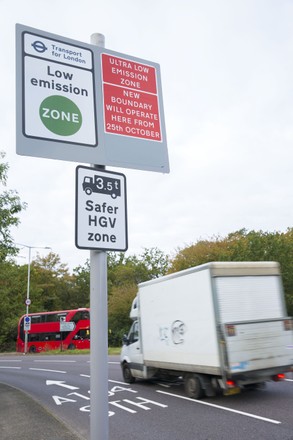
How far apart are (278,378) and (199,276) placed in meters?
2.79

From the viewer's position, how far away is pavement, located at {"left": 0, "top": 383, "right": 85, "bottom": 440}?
6492mm

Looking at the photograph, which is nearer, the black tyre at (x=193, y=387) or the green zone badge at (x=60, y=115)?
the green zone badge at (x=60, y=115)

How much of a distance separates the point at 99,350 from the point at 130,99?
1889 mm

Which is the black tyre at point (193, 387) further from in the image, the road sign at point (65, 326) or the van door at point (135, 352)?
the road sign at point (65, 326)

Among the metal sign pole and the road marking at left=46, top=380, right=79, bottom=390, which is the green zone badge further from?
the road marking at left=46, top=380, right=79, bottom=390

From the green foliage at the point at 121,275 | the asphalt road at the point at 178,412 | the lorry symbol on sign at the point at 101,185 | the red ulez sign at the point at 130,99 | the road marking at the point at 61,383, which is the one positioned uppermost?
the green foliage at the point at 121,275

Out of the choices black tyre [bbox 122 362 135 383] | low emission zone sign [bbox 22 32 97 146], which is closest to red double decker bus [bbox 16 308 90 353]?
black tyre [bbox 122 362 135 383]

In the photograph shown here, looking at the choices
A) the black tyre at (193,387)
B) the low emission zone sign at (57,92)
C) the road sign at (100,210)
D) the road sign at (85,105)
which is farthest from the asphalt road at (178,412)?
the low emission zone sign at (57,92)

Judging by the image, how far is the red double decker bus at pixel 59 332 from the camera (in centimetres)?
3416

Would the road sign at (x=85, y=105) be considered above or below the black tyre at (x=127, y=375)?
above

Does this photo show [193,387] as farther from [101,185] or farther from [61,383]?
[101,185]

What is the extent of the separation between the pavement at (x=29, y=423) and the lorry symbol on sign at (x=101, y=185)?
186 inches

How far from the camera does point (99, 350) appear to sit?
9.02 ft

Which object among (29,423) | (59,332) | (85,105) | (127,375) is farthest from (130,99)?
(59,332)
